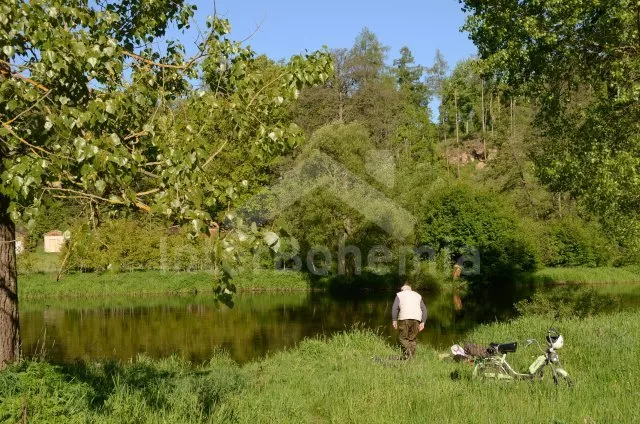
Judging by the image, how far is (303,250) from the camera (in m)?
46.8

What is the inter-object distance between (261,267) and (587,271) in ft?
91.0

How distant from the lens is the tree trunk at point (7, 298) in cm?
879

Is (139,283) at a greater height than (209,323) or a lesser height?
greater

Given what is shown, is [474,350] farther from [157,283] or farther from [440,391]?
[157,283]

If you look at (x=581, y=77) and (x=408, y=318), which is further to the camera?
(x=581, y=77)

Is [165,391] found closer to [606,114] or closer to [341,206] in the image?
[606,114]

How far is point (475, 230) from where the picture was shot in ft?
Answer: 155

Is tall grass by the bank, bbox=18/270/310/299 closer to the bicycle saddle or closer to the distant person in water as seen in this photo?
the distant person in water

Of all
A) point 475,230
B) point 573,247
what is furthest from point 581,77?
point 573,247

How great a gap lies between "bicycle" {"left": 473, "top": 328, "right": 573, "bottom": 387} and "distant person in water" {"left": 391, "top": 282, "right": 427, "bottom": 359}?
138 inches

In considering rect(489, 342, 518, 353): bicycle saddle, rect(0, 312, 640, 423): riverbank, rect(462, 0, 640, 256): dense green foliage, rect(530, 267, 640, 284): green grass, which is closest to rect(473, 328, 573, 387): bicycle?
rect(489, 342, 518, 353): bicycle saddle

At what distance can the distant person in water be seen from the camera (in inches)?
565

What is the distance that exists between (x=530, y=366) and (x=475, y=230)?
125 feet

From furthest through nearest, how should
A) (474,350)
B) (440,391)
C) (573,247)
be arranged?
(573,247), (474,350), (440,391)
